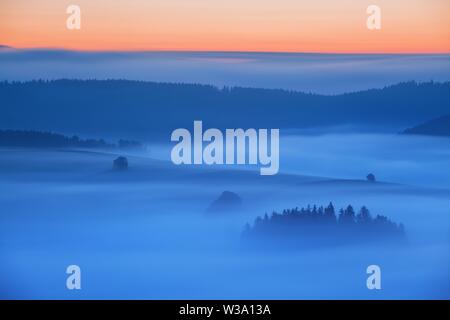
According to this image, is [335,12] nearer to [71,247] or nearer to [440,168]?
[440,168]

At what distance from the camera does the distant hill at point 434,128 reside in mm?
5703

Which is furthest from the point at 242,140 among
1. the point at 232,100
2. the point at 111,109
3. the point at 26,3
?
the point at 26,3

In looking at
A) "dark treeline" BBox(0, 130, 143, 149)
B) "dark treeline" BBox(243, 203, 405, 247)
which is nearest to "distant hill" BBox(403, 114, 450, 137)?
"dark treeline" BBox(243, 203, 405, 247)

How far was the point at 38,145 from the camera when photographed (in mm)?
5727

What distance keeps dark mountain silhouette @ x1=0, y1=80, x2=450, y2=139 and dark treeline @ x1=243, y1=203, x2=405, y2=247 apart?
33 cm

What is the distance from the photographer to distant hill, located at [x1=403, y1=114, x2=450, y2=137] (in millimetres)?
5703

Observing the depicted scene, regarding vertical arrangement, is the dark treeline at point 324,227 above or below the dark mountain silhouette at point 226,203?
below

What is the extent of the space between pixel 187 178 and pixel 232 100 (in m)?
0.33

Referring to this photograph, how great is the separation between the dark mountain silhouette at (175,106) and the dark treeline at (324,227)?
1.07 feet
